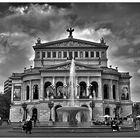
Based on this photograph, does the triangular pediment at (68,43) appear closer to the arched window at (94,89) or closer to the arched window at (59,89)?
the arched window at (59,89)

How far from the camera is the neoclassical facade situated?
6738 centimetres

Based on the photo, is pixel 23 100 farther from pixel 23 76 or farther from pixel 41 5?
pixel 41 5

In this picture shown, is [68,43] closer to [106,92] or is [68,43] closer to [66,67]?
[66,67]

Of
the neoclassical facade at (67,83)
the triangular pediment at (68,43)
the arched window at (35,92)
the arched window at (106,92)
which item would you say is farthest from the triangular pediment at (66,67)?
the triangular pediment at (68,43)

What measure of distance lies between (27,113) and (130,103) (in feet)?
84.8

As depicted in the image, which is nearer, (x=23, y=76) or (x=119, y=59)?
(x=119, y=59)

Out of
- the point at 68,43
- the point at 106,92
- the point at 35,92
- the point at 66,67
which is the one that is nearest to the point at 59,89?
the point at 35,92

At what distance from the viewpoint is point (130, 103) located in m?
74.6

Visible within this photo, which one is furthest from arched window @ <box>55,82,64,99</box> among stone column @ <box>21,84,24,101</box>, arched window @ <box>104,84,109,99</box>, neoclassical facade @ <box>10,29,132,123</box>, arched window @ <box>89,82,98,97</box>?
arched window @ <box>104,84,109,99</box>

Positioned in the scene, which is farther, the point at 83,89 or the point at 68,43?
the point at 68,43

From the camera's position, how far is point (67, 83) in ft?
227

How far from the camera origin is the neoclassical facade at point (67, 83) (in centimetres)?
6738

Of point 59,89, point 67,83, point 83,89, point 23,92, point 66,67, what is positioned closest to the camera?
point 67,83

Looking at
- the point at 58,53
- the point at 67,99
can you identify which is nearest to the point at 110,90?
the point at 67,99
